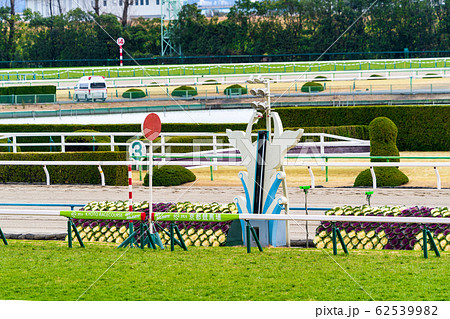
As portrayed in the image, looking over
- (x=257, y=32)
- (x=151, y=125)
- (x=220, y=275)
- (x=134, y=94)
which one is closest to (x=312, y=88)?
(x=134, y=94)

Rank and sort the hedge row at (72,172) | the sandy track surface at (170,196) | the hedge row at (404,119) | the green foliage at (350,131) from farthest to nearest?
1. the hedge row at (404,119)
2. the green foliage at (350,131)
3. the hedge row at (72,172)
4. the sandy track surface at (170,196)

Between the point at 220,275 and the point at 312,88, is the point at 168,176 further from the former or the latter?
the point at 312,88

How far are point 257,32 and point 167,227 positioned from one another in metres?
39.2

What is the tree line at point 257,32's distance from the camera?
42688 millimetres

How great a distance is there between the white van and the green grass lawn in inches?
846

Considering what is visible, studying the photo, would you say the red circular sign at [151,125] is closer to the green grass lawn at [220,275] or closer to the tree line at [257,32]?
the green grass lawn at [220,275]

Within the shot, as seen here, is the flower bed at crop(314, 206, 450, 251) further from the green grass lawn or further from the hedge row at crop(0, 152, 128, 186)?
the hedge row at crop(0, 152, 128, 186)

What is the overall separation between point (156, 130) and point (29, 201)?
5184 millimetres

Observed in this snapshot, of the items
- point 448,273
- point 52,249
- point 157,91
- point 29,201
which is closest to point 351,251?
point 448,273

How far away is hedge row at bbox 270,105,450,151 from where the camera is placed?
1891 centimetres

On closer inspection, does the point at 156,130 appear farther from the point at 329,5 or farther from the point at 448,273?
the point at 329,5

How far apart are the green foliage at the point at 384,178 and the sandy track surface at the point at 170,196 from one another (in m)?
0.48

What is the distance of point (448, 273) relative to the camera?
543 centimetres

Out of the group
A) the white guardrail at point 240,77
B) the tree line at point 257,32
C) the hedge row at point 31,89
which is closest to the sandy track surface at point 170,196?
the hedge row at point 31,89
